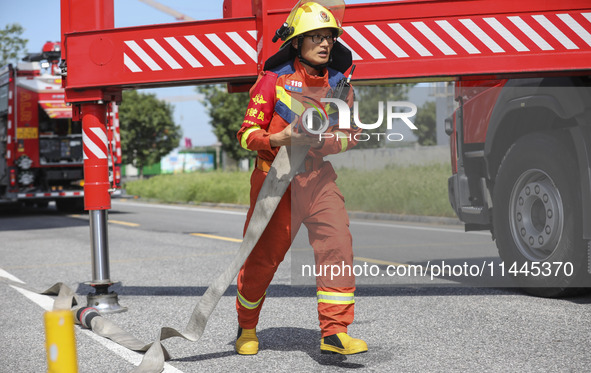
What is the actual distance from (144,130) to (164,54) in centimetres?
4264

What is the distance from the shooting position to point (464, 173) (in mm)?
6824

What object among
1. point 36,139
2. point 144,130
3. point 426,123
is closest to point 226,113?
point 144,130

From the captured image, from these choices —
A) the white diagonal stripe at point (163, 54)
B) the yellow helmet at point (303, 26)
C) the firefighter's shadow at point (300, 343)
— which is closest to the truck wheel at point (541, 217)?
the firefighter's shadow at point (300, 343)

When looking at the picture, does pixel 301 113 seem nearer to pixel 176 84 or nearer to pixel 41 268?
pixel 176 84

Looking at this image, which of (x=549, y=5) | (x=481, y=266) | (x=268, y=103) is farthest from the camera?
(x=481, y=266)

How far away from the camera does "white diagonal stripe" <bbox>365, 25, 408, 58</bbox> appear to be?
17.8 ft

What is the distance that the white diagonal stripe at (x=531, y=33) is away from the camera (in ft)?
17.2

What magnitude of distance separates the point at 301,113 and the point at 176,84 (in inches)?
82.7

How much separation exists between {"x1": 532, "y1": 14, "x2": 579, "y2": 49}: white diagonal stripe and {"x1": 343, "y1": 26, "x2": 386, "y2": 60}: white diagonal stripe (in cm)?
113

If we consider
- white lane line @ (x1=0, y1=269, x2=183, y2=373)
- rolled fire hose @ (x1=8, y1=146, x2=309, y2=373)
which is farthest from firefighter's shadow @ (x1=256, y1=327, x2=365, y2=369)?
white lane line @ (x1=0, y1=269, x2=183, y2=373)

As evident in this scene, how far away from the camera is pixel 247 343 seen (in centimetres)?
434

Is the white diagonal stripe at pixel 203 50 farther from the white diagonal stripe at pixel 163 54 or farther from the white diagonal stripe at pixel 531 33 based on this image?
the white diagonal stripe at pixel 531 33

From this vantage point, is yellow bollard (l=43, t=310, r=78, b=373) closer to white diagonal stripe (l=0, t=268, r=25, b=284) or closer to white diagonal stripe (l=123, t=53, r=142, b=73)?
white diagonal stripe (l=123, t=53, r=142, b=73)

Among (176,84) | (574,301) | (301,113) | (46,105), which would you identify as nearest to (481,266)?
(574,301)
